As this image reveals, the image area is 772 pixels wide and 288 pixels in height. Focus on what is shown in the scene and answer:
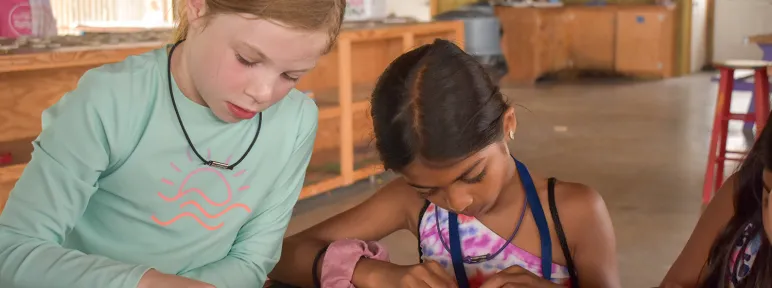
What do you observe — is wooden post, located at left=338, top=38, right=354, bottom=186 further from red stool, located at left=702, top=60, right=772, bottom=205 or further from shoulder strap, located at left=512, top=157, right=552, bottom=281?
shoulder strap, located at left=512, top=157, right=552, bottom=281

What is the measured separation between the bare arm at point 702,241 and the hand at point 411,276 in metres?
0.33

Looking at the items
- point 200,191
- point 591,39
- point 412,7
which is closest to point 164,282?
point 200,191

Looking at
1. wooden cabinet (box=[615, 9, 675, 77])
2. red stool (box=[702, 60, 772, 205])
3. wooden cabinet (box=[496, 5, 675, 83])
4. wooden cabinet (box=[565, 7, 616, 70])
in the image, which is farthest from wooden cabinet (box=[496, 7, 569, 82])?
red stool (box=[702, 60, 772, 205])

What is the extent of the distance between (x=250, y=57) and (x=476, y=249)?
51cm

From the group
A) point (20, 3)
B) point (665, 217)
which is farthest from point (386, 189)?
point (665, 217)

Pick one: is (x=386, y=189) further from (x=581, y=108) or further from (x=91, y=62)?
(x=581, y=108)

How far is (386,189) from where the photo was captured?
1.42m

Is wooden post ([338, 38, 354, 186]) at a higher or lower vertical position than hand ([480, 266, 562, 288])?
lower

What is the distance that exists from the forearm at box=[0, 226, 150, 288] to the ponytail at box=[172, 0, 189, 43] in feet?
1.06

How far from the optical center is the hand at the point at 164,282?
95 cm

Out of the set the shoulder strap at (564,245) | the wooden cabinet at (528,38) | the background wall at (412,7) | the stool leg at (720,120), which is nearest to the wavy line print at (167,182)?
the shoulder strap at (564,245)

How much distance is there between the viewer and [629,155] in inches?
199

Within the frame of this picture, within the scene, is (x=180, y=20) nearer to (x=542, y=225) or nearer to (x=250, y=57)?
(x=250, y=57)

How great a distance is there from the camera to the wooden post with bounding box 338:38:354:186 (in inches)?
157
